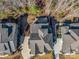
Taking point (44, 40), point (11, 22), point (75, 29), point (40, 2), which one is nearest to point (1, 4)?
point (11, 22)

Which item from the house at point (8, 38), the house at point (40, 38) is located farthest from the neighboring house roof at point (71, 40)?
the house at point (8, 38)

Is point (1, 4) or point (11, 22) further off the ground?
point (1, 4)

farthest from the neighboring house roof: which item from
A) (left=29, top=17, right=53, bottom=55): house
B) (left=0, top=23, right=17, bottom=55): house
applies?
(left=0, top=23, right=17, bottom=55): house

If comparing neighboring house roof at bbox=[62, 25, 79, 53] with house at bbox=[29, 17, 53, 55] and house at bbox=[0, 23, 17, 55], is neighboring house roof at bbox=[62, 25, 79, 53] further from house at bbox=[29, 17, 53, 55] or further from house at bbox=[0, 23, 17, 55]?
house at bbox=[0, 23, 17, 55]

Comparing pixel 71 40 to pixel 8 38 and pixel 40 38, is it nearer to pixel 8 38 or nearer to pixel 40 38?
pixel 40 38

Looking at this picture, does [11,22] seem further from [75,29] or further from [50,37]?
[75,29]

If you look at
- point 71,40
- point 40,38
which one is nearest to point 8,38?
point 40,38

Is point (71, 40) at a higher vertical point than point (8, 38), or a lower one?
lower

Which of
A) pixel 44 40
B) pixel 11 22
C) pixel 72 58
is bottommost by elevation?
pixel 72 58

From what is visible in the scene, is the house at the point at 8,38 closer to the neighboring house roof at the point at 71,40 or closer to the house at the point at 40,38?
the house at the point at 40,38
